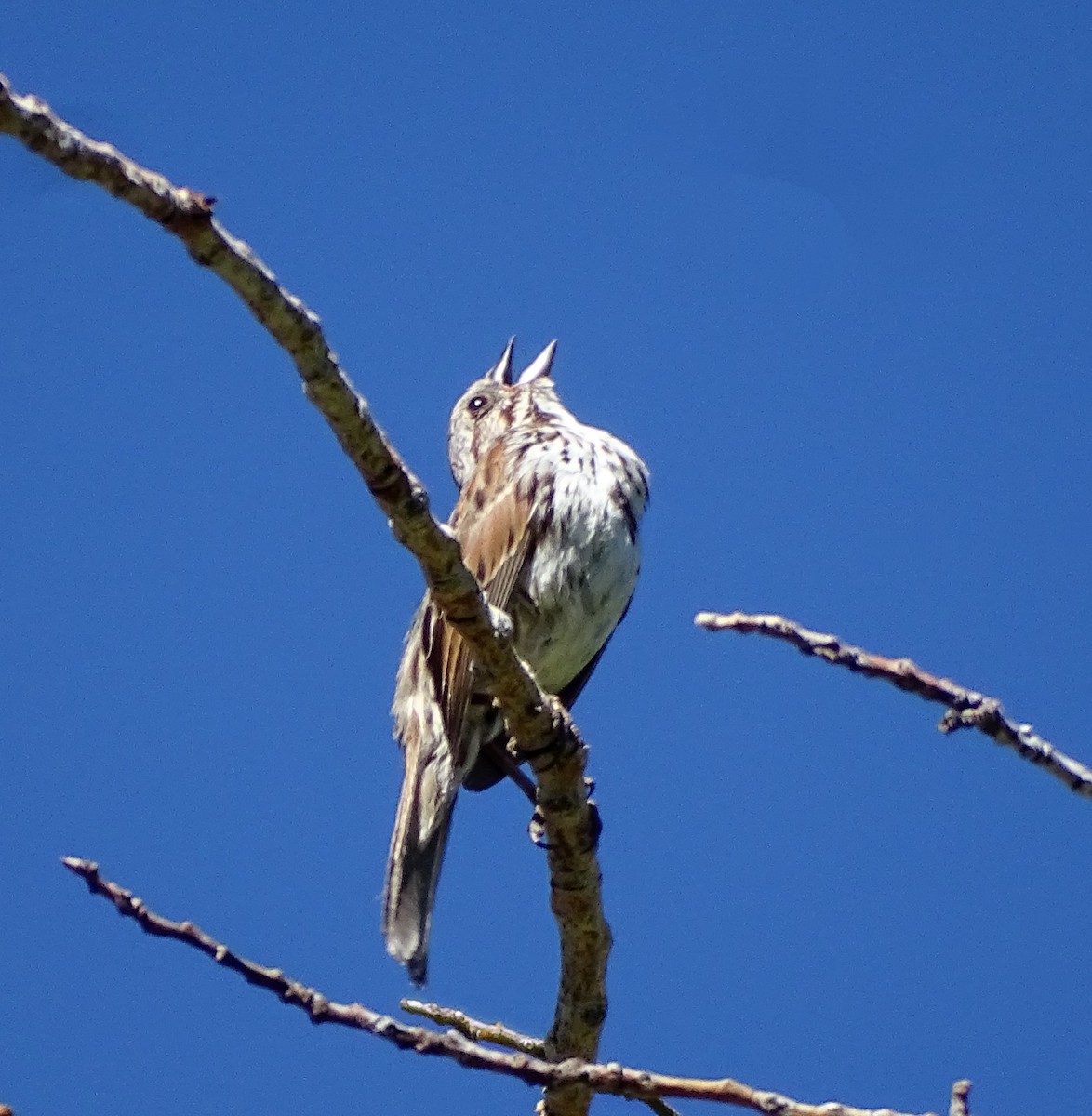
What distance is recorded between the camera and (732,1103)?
2.34 m

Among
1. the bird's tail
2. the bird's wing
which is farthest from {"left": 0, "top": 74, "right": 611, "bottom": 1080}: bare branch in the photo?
the bird's wing

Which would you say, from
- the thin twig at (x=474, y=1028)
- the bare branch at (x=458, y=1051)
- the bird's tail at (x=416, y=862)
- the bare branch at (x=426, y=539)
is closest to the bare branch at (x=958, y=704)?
the bare branch at (x=458, y=1051)

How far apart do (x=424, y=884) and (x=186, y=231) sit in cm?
303

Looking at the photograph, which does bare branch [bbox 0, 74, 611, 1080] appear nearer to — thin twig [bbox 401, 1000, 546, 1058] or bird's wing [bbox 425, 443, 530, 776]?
thin twig [bbox 401, 1000, 546, 1058]

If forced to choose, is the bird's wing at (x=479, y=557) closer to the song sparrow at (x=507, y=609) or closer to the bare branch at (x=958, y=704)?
the song sparrow at (x=507, y=609)

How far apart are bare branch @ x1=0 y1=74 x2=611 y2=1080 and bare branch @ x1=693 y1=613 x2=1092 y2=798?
95 cm

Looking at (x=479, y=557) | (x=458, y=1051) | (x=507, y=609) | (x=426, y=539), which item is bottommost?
(x=458, y=1051)

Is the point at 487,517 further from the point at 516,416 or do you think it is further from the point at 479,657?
the point at 479,657

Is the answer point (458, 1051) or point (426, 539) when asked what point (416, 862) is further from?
point (458, 1051)

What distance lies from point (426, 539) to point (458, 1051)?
3.62ft

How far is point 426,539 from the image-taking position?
3.22 m

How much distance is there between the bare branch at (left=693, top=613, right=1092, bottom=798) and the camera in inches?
86.5

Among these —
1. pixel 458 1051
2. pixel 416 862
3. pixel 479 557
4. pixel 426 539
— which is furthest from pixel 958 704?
pixel 479 557

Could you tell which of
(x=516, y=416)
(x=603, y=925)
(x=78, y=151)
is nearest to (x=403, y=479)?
(x=78, y=151)
